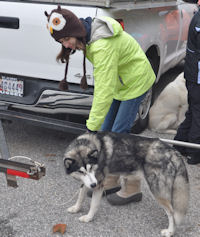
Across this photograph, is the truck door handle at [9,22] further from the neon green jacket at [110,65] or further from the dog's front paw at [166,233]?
the dog's front paw at [166,233]

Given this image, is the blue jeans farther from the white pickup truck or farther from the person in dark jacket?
the person in dark jacket

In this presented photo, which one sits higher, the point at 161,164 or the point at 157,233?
the point at 161,164

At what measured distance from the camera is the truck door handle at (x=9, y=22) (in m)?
3.65

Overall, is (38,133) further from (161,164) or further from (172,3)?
(172,3)

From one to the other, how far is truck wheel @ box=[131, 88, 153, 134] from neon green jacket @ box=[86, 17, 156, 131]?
1579 millimetres

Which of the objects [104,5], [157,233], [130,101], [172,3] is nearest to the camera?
[157,233]

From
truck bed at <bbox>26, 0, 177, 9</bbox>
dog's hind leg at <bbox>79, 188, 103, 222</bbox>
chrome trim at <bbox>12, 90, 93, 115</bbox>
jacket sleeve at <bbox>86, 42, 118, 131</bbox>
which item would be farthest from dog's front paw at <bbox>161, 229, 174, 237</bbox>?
truck bed at <bbox>26, 0, 177, 9</bbox>

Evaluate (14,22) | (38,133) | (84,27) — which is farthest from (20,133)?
(84,27)

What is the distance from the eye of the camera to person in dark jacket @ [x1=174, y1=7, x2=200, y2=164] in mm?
3830

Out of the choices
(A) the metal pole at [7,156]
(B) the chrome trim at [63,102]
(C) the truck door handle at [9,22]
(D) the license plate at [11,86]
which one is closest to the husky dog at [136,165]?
(A) the metal pole at [7,156]

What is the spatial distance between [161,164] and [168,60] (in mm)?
3027

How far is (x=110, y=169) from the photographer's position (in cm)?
298

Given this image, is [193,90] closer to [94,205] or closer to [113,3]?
[113,3]

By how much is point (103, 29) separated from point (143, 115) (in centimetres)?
231
